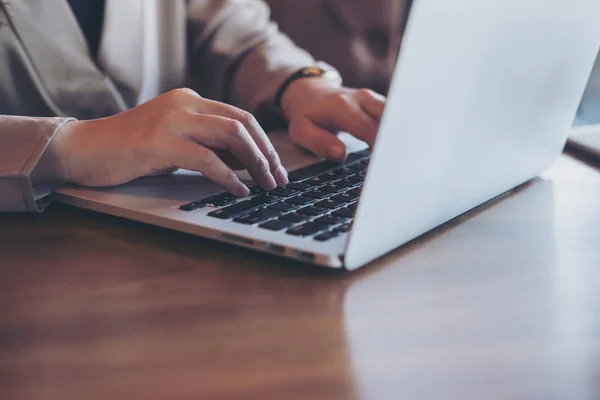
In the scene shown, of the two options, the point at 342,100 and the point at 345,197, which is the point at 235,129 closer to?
the point at 345,197

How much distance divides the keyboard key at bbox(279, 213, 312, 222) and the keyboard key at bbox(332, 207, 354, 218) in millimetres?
22

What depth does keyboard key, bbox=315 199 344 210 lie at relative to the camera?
0.52 m

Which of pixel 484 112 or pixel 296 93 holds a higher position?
pixel 484 112

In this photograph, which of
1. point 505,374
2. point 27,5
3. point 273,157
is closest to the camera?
point 505,374

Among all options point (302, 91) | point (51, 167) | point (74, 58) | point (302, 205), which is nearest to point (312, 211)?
point (302, 205)

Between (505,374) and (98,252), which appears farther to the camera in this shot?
(98,252)

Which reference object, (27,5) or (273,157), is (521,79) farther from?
(27,5)

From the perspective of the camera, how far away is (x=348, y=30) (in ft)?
6.20

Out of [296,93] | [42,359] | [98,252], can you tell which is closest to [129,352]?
[42,359]

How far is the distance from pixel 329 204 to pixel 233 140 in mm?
104

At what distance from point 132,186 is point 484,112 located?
30 cm

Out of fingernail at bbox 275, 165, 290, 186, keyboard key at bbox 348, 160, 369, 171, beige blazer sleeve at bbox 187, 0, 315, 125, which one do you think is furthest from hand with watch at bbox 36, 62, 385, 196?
beige blazer sleeve at bbox 187, 0, 315, 125

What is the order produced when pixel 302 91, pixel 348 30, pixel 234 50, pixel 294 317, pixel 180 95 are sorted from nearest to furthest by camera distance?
1. pixel 294 317
2. pixel 180 95
3. pixel 302 91
4. pixel 234 50
5. pixel 348 30

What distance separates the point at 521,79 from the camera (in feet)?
1.69
